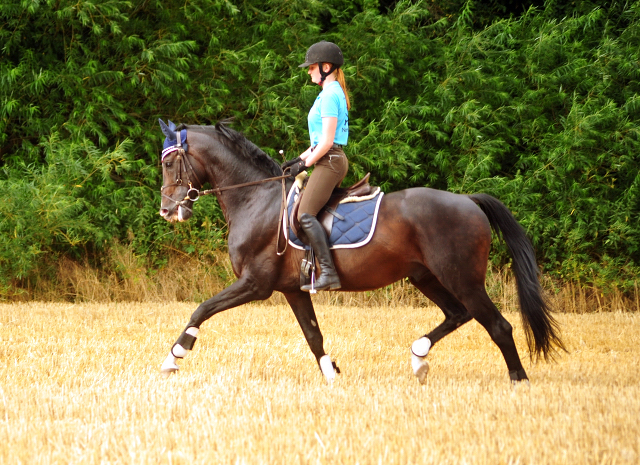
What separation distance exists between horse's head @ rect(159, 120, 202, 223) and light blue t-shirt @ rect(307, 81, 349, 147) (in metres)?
1.14

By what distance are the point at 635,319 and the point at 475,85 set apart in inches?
211

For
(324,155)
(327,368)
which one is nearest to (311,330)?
(327,368)

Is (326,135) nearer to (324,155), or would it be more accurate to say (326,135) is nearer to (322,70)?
(324,155)

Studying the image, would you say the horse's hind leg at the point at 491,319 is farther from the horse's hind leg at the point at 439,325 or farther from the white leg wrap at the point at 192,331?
the white leg wrap at the point at 192,331

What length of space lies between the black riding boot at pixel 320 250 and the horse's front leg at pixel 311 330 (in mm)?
483

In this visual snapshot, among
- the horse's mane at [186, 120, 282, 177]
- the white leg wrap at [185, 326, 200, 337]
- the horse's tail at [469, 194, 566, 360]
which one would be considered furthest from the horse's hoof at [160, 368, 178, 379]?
the horse's tail at [469, 194, 566, 360]

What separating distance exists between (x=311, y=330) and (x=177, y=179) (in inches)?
68.6

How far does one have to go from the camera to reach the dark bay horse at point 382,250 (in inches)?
217

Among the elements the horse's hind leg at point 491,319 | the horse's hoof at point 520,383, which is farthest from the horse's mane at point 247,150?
the horse's hoof at point 520,383

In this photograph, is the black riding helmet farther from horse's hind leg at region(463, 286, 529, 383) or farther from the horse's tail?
horse's hind leg at region(463, 286, 529, 383)

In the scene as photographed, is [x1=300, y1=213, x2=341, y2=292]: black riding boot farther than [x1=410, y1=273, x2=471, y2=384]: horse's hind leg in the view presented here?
No

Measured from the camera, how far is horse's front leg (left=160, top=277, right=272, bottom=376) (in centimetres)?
574

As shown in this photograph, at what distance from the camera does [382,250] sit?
222 inches

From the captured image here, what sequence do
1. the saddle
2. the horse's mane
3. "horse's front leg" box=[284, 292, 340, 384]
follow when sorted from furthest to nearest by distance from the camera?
the horse's mane
"horse's front leg" box=[284, 292, 340, 384]
the saddle
